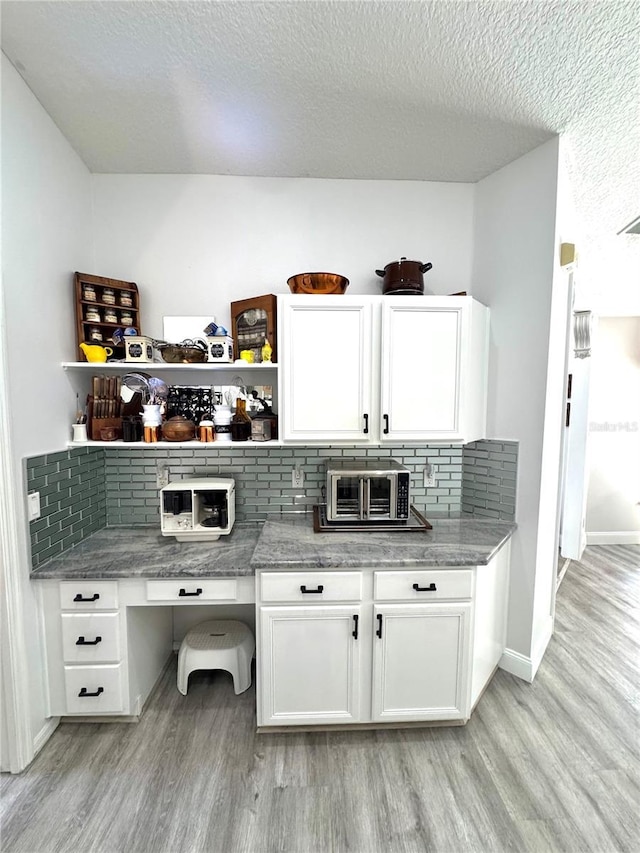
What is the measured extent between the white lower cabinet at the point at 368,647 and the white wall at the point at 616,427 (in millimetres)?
3237

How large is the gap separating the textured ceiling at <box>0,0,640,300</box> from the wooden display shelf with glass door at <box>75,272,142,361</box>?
2.31 ft

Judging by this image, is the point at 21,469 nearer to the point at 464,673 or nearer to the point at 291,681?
the point at 291,681

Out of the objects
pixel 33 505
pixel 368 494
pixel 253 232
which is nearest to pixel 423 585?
pixel 368 494

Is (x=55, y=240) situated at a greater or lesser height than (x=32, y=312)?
greater

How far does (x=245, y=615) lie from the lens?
2.21 metres

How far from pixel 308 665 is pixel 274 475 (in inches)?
39.1

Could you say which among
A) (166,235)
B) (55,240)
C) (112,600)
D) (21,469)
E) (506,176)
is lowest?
(112,600)

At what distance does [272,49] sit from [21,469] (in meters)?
1.98

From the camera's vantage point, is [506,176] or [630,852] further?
[506,176]

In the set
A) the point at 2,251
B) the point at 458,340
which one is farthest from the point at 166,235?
the point at 458,340

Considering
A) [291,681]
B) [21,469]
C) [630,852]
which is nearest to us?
[630,852]

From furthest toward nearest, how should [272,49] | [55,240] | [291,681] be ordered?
[55,240] < [291,681] < [272,49]

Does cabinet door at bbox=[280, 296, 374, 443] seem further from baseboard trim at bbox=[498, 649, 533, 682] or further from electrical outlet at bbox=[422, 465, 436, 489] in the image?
baseboard trim at bbox=[498, 649, 533, 682]

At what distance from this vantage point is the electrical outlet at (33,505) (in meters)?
1.51
